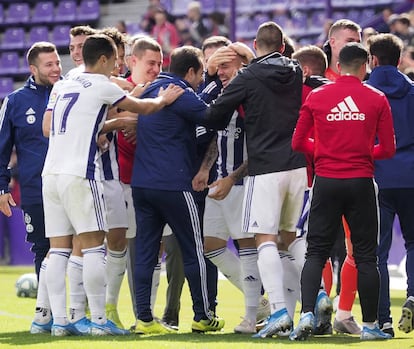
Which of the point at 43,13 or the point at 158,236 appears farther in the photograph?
the point at 43,13

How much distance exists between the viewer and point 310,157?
8258mm

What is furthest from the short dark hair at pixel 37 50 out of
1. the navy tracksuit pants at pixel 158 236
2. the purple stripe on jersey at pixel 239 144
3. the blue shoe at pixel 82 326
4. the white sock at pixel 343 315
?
the white sock at pixel 343 315

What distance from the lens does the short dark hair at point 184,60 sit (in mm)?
8305

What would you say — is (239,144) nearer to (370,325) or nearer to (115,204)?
(115,204)

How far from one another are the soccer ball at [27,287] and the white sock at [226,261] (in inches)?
149

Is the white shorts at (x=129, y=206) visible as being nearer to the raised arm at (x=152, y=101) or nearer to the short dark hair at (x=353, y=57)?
the raised arm at (x=152, y=101)

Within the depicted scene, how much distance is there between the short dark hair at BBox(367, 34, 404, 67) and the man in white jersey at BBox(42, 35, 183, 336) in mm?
1557

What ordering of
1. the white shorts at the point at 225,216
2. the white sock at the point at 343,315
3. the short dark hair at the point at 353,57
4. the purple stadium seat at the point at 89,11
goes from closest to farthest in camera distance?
the short dark hair at the point at 353,57 → the white sock at the point at 343,315 → the white shorts at the point at 225,216 → the purple stadium seat at the point at 89,11

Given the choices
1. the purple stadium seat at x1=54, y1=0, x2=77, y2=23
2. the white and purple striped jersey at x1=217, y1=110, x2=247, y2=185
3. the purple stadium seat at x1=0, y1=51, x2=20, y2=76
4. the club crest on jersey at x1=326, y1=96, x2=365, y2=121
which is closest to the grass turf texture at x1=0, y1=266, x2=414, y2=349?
the white and purple striped jersey at x1=217, y1=110, x2=247, y2=185

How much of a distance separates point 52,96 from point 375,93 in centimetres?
229

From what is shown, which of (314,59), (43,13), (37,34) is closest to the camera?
(314,59)

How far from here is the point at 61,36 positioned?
24.8 m

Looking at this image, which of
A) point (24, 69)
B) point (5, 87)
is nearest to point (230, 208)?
point (5, 87)

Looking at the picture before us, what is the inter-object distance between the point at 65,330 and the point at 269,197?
1.71 m
